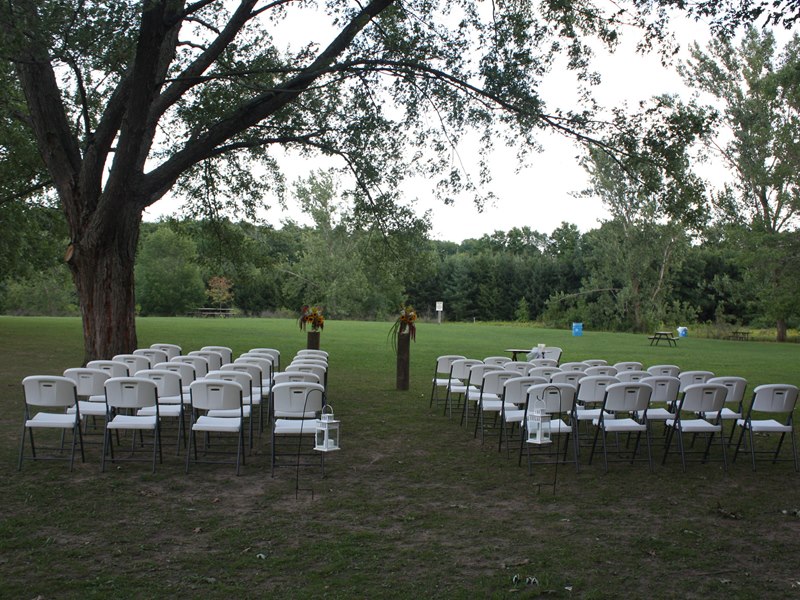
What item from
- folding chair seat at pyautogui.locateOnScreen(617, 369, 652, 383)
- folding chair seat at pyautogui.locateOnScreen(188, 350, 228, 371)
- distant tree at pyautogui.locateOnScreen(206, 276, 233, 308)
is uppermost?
distant tree at pyautogui.locateOnScreen(206, 276, 233, 308)

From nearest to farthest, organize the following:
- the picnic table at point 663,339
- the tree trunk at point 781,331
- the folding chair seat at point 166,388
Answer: the folding chair seat at point 166,388
the picnic table at point 663,339
the tree trunk at point 781,331

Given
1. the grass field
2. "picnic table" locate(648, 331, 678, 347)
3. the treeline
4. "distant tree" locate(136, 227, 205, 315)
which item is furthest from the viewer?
"distant tree" locate(136, 227, 205, 315)

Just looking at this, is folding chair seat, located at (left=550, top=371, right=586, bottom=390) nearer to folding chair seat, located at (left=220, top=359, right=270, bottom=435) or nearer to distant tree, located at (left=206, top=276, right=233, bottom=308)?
folding chair seat, located at (left=220, top=359, right=270, bottom=435)

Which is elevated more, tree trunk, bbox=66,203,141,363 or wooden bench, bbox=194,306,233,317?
tree trunk, bbox=66,203,141,363

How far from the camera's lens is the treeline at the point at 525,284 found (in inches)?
1640

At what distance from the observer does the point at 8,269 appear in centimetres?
2475

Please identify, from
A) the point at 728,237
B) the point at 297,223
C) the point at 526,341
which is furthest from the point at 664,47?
the point at 297,223

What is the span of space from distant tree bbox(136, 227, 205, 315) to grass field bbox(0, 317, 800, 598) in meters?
47.8

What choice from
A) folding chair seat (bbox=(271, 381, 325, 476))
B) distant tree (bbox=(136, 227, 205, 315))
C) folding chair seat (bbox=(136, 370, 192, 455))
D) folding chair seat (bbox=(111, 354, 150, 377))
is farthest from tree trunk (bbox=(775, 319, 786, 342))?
distant tree (bbox=(136, 227, 205, 315))

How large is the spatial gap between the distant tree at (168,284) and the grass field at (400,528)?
47818mm

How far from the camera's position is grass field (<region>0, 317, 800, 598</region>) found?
4242mm

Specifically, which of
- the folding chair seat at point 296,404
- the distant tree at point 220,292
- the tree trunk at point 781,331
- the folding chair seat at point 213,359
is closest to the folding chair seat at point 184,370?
the folding chair seat at point 213,359

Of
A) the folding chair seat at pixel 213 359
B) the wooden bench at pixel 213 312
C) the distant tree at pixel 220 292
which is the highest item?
the distant tree at pixel 220 292

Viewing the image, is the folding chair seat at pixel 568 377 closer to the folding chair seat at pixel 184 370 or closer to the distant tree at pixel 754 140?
the folding chair seat at pixel 184 370
